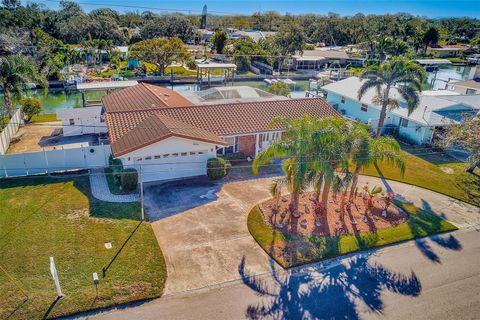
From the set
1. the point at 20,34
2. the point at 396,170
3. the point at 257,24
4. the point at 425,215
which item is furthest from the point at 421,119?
the point at 257,24

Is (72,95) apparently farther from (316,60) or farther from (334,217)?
(316,60)

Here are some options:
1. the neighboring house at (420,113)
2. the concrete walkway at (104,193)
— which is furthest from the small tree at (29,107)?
the neighboring house at (420,113)

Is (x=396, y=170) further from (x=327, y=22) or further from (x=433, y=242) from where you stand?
(x=327, y=22)

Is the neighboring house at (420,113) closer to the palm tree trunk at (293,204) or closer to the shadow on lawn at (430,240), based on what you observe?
the shadow on lawn at (430,240)

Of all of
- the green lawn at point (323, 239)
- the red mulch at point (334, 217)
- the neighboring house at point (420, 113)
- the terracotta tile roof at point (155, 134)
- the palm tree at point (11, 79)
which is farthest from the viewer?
the neighboring house at point (420, 113)

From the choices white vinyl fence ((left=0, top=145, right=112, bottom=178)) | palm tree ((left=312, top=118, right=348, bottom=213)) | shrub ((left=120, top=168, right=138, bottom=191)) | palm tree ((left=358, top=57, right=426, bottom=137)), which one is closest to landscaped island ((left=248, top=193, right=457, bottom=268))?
palm tree ((left=312, top=118, right=348, bottom=213))
